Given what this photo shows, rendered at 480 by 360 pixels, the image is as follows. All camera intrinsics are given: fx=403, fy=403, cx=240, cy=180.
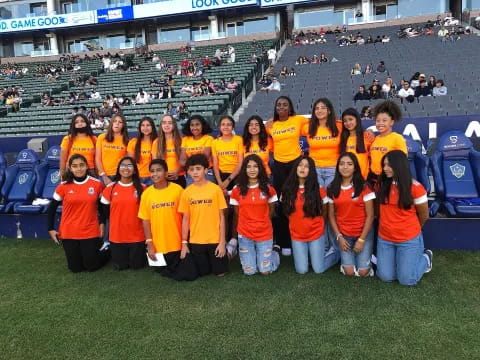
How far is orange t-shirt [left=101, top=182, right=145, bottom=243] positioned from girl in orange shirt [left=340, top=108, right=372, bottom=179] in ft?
7.64

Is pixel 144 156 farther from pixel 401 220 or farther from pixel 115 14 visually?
pixel 115 14

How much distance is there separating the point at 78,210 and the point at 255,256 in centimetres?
199

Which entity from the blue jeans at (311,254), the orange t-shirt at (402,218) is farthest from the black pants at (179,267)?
the orange t-shirt at (402,218)

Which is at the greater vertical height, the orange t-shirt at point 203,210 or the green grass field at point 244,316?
the orange t-shirt at point 203,210

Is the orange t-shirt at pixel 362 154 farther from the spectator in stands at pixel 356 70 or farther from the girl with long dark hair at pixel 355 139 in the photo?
the spectator in stands at pixel 356 70

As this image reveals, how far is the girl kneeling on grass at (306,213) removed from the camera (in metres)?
3.93

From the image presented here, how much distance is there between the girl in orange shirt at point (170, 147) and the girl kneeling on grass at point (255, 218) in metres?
1.01

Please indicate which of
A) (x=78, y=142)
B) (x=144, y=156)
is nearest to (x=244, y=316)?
(x=144, y=156)

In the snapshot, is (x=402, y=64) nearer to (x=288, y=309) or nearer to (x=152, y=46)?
(x=288, y=309)

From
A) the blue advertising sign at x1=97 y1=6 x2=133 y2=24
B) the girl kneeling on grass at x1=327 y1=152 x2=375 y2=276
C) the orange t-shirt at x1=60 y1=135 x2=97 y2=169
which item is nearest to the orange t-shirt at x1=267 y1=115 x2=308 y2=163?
the girl kneeling on grass at x1=327 y1=152 x2=375 y2=276

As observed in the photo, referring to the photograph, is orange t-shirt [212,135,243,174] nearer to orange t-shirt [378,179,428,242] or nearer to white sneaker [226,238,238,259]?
white sneaker [226,238,238,259]

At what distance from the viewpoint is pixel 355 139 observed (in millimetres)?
4340

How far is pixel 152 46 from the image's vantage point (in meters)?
28.2

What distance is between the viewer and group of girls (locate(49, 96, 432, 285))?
366 cm
